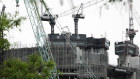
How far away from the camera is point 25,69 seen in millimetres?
19828

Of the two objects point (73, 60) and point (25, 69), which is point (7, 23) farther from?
point (73, 60)

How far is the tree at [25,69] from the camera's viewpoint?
1938 centimetres

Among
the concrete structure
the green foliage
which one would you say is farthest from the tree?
the concrete structure

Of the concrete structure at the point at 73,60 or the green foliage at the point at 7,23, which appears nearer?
the green foliage at the point at 7,23

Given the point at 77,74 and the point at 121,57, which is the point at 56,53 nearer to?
the point at 77,74

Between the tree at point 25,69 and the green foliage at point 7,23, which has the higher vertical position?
the green foliage at point 7,23

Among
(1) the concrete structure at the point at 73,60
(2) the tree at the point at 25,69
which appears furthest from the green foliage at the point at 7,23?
(1) the concrete structure at the point at 73,60

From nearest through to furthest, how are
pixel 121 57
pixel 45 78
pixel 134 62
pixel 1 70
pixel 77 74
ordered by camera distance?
1. pixel 1 70
2. pixel 45 78
3. pixel 77 74
4. pixel 134 62
5. pixel 121 57

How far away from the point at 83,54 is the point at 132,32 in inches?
2493

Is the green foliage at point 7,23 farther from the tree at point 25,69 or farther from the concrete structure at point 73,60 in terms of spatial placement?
the concrete structure at point 73,60

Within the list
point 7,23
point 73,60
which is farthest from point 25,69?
point 73,60

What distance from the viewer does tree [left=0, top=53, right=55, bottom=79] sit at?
63.6ft

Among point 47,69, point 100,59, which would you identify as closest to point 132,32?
point 100,59

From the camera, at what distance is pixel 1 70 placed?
19.9m
